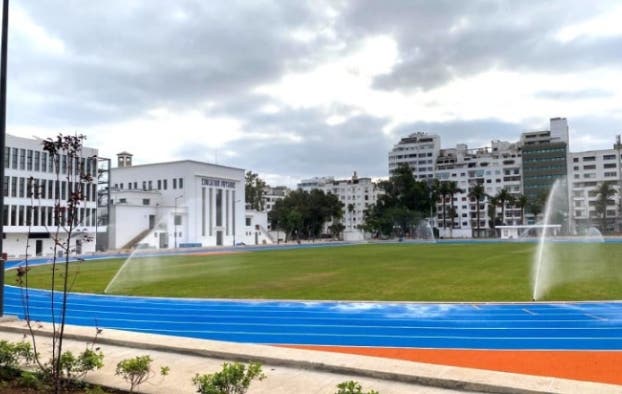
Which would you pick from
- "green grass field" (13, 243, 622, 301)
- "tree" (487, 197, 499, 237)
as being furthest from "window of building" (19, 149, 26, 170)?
"tree" (487, 197, 499, 237)

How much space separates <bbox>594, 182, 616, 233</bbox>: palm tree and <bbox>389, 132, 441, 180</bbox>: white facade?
172 ft

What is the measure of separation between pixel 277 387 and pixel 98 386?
2.30m

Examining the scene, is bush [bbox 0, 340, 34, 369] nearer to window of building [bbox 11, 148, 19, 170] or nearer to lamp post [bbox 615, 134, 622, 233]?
window of building [bbox 11, 148, 19, 170]

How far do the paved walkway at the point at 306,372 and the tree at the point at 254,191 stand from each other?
12062 cm

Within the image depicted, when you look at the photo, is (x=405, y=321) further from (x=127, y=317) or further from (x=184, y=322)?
(x=127, y=317)

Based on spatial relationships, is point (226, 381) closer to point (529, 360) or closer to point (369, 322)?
point (529, 360)

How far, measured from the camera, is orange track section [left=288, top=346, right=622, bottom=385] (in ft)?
28.4

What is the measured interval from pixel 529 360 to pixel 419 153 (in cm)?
16124

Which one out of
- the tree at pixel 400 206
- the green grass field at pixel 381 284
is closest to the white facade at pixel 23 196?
the green grass field at pixel 381 284

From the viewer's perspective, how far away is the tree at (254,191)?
12962 cm

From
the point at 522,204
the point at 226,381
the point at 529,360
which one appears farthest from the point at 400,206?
the point at 226,381

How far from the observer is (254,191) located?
427 feet

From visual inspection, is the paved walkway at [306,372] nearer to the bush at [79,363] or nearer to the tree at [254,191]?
the bush at [79,363]

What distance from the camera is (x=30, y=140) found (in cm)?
5694
